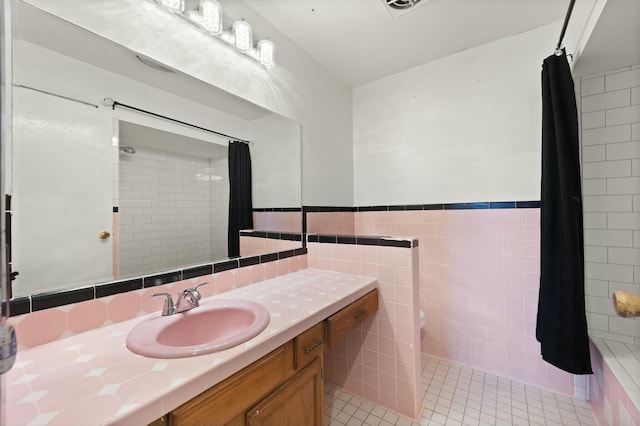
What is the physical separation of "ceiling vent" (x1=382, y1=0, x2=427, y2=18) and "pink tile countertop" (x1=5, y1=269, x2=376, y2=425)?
1.73 metres

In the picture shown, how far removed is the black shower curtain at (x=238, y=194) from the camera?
1420 millimetres

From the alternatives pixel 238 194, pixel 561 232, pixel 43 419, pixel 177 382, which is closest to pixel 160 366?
pixel 177 382

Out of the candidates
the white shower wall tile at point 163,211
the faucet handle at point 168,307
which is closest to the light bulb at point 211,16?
the white shower wall tile at point 163,211

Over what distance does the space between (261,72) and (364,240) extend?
118 cm

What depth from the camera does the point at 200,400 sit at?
0.64 metres

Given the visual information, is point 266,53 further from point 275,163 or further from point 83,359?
point 83,359

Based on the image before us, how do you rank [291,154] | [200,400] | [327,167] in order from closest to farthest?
[200,400] < [291,154] < [327,167]

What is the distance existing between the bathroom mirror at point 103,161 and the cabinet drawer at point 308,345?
605 mm

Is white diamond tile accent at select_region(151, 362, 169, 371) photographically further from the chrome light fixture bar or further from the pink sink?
the chrome light fixture bar

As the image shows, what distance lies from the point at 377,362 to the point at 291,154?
4.62 feet

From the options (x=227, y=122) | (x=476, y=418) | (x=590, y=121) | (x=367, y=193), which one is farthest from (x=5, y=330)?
(x=590, y=121)

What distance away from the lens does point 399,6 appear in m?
1.54

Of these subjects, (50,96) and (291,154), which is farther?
(291,154)

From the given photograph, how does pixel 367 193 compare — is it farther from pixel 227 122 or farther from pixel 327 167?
pixel 227 122
